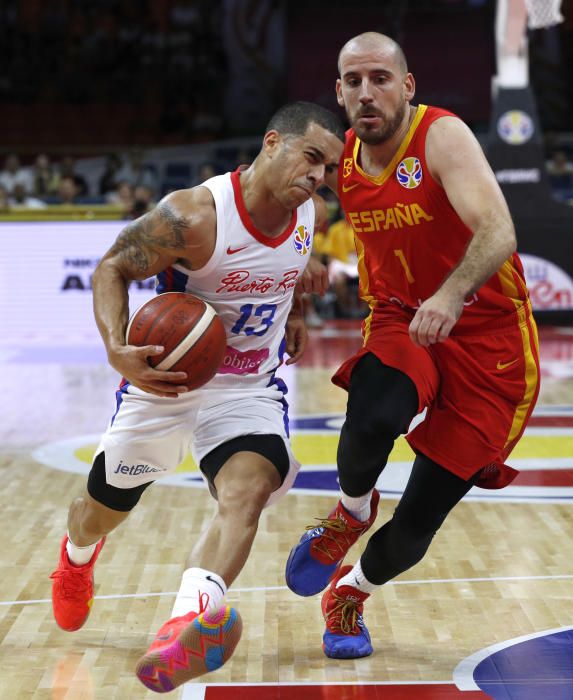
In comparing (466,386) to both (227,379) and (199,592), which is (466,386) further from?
(199,592)

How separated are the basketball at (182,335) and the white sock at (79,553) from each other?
3.01ft

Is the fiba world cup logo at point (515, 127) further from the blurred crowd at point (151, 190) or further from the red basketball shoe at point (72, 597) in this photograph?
the red basketball shoe at point (72, 597)

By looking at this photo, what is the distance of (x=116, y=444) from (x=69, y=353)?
349 inches

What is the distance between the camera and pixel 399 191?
368cm

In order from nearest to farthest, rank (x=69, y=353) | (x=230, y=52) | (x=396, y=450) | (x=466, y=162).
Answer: (x=466, y=162)
(x=396, y=450)
(x=69, y=353)
(x=230, y=52)

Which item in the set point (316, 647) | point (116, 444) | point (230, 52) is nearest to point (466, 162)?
point (116, 444)

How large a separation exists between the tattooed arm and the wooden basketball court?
0.95m

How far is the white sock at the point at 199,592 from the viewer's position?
10.1 ft

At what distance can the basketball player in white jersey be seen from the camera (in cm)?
344

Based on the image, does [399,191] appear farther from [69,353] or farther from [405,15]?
[405,15]

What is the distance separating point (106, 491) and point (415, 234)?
1303 mm

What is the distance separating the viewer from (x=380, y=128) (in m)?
3.70

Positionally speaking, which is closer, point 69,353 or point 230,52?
point 69,353

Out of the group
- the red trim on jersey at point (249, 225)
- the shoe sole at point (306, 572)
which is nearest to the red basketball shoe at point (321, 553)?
the shoe sole at point (306, 572)
